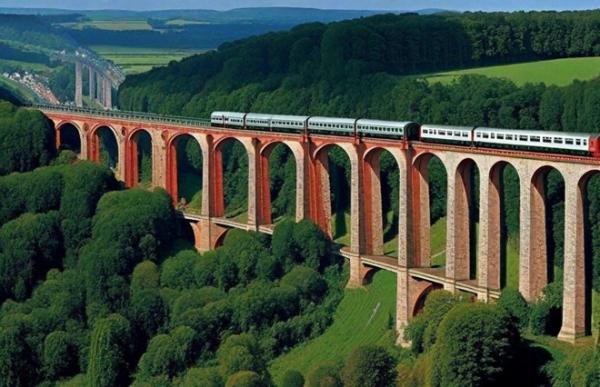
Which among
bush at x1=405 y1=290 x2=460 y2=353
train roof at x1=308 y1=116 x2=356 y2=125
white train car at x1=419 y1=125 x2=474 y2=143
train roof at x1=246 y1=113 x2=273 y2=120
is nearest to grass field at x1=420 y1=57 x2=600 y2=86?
train roof at x1=246 y1=113 x2=273 y2=120

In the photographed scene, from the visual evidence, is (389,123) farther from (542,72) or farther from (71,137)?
(71,137)

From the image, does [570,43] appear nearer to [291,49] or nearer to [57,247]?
[291,49]

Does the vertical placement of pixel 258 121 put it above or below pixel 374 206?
above

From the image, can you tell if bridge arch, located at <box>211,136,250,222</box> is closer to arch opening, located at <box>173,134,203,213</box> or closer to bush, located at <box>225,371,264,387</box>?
arch opening, located at <box>173,134,203,213</box>

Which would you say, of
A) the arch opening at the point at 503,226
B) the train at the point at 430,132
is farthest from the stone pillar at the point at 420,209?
the arch opening at the point at 503,226

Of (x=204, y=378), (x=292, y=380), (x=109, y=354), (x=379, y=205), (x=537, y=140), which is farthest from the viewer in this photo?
(x=379, y=205)

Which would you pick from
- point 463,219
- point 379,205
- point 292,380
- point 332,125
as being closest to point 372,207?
point 379,205

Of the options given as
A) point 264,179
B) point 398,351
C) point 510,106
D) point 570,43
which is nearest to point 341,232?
point 264,179

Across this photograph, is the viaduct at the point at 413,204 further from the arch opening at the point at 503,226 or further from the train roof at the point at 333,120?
the train roof at the point at 333,120
